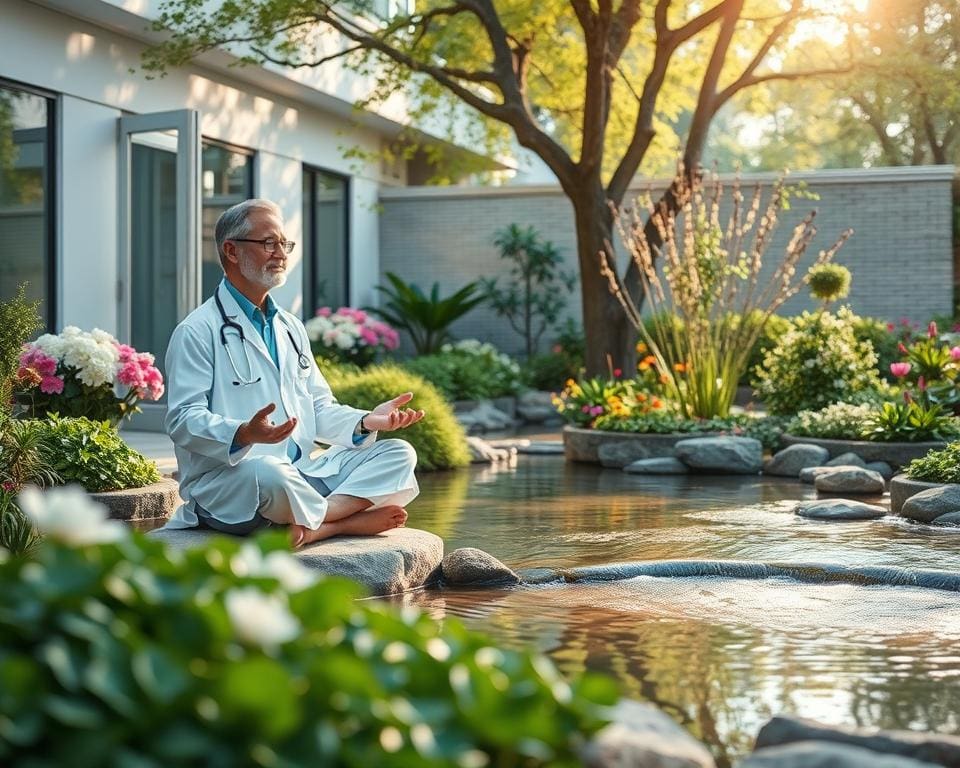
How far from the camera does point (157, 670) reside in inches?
67.8

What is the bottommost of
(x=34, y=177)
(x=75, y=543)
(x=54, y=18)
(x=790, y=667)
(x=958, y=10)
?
(x=790, y=667)

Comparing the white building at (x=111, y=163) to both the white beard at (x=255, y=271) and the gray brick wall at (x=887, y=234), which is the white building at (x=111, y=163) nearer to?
the gray brick wall at (x=887, y=234)

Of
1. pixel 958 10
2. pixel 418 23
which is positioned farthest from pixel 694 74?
pixel 418 23

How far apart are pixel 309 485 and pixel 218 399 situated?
45cm

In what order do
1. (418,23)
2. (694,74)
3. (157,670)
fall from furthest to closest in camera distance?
(694,74) → (418,23) → (157,670)

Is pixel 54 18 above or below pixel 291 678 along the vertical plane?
above

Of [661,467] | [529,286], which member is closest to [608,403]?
[661,467]

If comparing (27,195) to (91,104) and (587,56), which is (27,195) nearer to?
(91,104)

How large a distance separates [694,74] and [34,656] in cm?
1741

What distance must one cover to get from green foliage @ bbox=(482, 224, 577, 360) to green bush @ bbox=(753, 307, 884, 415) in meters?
6.30

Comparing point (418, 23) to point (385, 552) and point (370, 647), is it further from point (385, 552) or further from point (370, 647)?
point (370, 647)

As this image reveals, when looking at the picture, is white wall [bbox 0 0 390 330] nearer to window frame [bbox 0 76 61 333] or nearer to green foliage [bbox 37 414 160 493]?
window frame [bbox 0 76 61 333]

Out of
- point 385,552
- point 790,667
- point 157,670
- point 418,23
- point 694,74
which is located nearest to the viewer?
point 157,670

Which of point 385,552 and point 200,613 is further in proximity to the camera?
point 385,552
